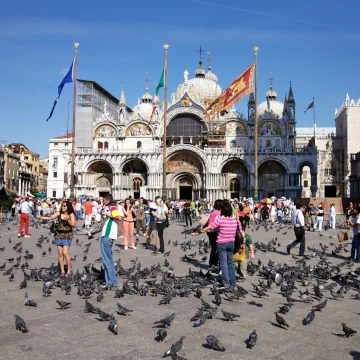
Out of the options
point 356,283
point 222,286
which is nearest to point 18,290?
point 222,286

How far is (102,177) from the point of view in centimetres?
5319

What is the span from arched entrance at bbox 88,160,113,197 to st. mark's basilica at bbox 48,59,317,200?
119 millimetres

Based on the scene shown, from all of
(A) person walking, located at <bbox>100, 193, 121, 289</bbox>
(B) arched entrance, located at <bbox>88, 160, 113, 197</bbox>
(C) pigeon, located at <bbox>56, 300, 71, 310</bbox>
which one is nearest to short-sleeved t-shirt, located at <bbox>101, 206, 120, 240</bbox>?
(A) person walking, located at <bbox>100, 193, 121, 289</bbox>

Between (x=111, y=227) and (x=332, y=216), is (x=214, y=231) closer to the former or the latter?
(x=111, y=227)

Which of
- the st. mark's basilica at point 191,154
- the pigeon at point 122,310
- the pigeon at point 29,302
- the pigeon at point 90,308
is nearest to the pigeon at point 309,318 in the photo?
the pigeon at point 122,310

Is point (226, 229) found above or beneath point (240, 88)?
beneath

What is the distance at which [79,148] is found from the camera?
5278cm

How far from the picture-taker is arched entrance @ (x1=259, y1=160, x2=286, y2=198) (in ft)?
166

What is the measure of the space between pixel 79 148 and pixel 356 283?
47.2m

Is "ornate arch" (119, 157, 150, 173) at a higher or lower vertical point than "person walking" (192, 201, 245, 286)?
higher

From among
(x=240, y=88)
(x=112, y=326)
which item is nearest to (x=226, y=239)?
(x=112, y=326)

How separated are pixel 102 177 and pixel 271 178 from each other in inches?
795

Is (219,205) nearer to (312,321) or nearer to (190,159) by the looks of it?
(312,321)

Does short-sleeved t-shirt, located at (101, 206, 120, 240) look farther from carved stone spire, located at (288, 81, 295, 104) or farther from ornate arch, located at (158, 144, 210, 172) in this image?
carved stone spire, located at (288, 81, 295, 104)
